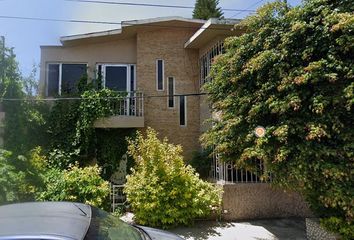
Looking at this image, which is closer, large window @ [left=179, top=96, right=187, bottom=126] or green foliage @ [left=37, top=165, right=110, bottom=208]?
green foliage @ [left=37, top=165, right=110, bottom=208]

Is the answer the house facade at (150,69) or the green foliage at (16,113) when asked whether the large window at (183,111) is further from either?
the green foliage at (16,113)

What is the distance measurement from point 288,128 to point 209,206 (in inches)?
132

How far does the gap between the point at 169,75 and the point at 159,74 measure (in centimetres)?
43

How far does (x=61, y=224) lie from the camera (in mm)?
2900

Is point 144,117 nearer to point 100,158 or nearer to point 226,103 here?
point 100,158

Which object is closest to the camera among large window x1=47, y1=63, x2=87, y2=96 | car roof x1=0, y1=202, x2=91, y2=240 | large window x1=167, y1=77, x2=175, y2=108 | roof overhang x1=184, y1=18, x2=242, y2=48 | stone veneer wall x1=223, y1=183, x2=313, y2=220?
car roof x1=0, y1=202, x2=91, y2=240

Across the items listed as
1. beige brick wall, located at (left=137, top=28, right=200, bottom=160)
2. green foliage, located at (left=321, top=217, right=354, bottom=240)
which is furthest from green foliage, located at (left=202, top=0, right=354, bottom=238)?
beige brick wall, located at (left=137, top=28, right=200, bottom=160)

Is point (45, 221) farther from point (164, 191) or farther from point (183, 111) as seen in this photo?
point (183, 111)

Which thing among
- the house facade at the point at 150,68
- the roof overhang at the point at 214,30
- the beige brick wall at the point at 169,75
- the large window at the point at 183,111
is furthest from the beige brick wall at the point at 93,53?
the roof overhang at the point at 214,30

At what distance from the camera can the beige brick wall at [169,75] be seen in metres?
13.0

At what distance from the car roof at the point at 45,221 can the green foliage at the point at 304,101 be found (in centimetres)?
406

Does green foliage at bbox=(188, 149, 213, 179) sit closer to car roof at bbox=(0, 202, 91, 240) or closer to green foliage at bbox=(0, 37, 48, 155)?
green foliage at bbox=(0, 37, 48, 155)

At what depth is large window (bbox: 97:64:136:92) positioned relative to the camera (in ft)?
43.8

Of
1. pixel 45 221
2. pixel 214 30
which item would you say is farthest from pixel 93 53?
pixel 45 221
